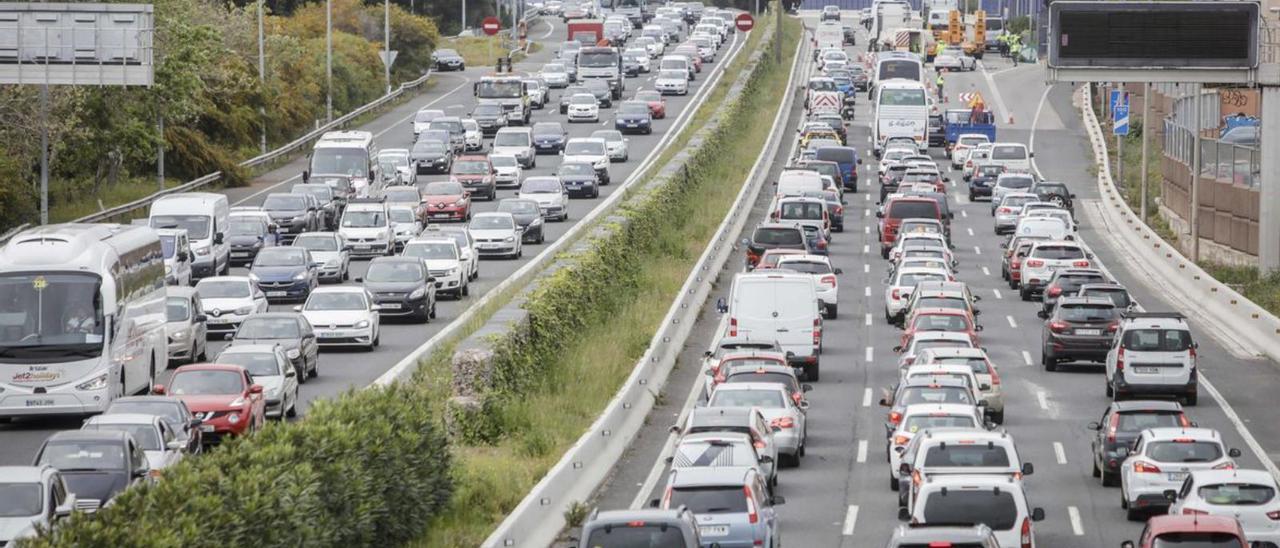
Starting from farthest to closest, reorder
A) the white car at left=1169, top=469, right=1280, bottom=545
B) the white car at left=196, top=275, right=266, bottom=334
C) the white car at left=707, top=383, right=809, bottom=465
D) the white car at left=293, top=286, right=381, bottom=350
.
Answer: the white car at left=196, top=275, right=266, bottom=334, the white car at left=293, top=286, right=381, bottom=350, the white car at left=707, top=383, right=809, bottom=465, the white car at left=1169, top=469, right=1280, bottom=545

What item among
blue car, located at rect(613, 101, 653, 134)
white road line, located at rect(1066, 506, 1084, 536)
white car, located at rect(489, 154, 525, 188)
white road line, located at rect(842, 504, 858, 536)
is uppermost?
blue car, located at rect(613, 101, 653, 134)

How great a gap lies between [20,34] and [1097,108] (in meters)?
64.9

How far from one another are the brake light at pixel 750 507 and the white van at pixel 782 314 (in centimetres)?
1606

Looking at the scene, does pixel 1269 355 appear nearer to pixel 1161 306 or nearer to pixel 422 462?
pixel 1161 306

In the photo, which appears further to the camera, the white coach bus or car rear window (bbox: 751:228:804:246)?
car rear window (bbox: 751:228:804:246)

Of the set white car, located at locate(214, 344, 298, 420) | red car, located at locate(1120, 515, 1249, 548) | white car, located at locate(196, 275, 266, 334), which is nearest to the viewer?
red car, located at locate(1120, 515, 1249, 548)

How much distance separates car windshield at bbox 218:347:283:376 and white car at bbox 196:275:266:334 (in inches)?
345

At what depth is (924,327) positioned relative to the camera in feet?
131

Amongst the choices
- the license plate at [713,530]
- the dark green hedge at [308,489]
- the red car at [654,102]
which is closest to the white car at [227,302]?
the dark green hedge at [308,489]

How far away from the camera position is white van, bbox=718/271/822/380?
38.7 meters

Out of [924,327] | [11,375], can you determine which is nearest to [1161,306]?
[924,327]

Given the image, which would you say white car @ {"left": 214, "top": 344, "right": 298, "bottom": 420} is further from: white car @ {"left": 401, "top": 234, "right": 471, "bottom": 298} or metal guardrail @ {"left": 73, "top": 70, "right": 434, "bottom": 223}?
metal guardrail @ {"left": 73, "top": 70, "right": 434, "bottom": 223}

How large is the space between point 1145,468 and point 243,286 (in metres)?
21.9

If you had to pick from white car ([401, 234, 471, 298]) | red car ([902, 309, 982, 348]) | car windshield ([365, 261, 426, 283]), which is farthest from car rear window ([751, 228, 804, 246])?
red car ([902, 309, 982, 348])
